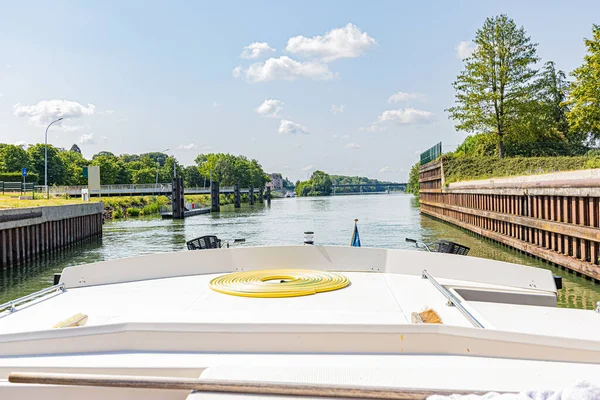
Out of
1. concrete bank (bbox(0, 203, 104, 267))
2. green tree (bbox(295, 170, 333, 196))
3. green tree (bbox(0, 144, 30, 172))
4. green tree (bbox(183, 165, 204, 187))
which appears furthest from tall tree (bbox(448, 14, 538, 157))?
green tree (bbox(295, 170, 333, 196))

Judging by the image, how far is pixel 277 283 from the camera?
5.13m

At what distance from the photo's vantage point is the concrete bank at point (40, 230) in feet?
49.9

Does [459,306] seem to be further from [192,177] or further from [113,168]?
[192,177]

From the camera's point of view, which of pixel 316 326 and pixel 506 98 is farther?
pixel 506 98

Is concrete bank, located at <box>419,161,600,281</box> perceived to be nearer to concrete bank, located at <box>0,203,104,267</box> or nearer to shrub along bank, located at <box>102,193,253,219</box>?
concrete bank, located at <box>0,203,104,267</box>

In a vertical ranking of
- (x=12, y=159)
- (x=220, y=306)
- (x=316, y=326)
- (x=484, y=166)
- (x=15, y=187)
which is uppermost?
(x=12, y=159)

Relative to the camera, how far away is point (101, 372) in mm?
2850

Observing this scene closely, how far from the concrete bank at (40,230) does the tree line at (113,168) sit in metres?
36.8

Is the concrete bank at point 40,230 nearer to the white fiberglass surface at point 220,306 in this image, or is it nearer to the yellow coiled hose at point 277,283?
the white fiberglass surface at point 220,306

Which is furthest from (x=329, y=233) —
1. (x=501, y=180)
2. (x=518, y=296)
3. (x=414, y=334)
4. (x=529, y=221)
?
(x=414, y=334)

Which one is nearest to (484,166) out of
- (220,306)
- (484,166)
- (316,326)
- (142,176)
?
(484,166)

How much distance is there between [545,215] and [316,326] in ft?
43.6

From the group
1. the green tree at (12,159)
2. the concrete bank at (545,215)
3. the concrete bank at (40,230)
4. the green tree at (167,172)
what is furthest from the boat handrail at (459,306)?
the green tree at (167,172)

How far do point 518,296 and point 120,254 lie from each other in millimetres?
16676
